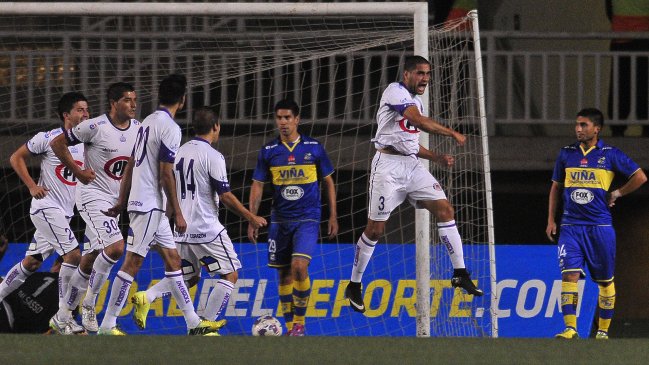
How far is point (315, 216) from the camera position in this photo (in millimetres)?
10375

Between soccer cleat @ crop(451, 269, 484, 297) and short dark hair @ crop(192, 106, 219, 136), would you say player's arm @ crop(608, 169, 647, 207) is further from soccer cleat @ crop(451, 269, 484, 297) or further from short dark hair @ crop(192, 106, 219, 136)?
short dark hair @ crop(192, 106, 219, 136)

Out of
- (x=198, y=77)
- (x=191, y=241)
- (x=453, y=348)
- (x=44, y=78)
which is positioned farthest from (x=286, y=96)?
(x=453, y=348)

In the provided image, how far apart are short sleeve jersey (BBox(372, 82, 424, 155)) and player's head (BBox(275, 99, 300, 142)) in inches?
29.3

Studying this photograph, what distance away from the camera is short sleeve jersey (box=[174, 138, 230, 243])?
31.6 feet

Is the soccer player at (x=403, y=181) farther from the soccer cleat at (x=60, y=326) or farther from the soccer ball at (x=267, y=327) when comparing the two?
the soccer cleat at (x=60, y=326)

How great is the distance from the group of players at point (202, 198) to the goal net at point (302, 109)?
630mm

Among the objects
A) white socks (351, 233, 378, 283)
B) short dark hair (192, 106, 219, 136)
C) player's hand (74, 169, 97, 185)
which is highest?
short dark hair (192, 106, 219, 136)

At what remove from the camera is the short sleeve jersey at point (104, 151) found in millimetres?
9594

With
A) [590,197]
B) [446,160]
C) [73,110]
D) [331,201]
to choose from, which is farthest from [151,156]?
[590,197]

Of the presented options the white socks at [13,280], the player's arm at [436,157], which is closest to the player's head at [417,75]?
the player's arm at [436,157]

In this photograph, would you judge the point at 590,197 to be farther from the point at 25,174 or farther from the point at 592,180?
the point at 25,174

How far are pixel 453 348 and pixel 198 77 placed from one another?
5.76 meters

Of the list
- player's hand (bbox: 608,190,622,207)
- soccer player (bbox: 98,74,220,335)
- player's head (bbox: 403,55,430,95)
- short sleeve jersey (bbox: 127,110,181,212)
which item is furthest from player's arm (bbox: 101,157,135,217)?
player's hand (bbox: 608,190,622,207)

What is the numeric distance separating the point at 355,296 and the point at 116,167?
79.2 inches
